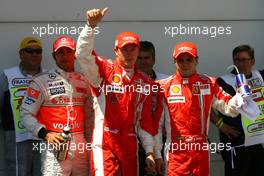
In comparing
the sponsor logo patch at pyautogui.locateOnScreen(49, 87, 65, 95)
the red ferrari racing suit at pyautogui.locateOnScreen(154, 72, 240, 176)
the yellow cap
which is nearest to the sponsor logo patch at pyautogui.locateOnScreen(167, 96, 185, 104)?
the red ferrari racing suit at pyautogui.locateOnScreen(154, 72, 240, 176)

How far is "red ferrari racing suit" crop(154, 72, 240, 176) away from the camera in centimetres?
442

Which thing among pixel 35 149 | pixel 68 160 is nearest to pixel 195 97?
pixel 68 160

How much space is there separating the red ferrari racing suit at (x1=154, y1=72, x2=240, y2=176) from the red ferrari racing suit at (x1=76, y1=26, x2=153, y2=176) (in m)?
0.20

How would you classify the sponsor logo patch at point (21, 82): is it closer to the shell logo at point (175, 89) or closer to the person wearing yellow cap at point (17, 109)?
the person wearing yellow cap at point (17, 109)

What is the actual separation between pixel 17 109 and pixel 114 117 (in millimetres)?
1145

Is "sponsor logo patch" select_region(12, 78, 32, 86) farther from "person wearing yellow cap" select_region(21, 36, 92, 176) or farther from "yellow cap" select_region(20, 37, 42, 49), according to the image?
"person wearing yellow cap" select_region(21, 36, 92, 176)

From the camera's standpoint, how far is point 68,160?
172 inches

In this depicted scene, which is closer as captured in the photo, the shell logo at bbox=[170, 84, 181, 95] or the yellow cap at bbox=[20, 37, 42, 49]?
the shell logo at bbox=[170, 84, 181, 95]

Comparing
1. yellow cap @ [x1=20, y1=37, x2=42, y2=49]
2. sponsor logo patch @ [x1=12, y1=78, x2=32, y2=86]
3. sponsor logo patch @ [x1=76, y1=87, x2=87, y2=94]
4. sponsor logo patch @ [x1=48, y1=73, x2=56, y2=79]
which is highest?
yellow cap @ [x1=20, y1=37, x2=42, y2=49]

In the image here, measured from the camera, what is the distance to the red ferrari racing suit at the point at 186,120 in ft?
14.5

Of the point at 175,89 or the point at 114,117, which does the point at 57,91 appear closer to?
the point at 114,117

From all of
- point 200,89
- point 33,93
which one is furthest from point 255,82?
point 33,93

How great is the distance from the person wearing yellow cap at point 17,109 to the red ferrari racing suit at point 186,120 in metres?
1.15

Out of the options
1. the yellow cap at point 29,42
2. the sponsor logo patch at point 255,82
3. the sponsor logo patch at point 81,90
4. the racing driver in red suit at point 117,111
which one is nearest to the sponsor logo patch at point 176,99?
the racing driver in red suit at point 117,111
